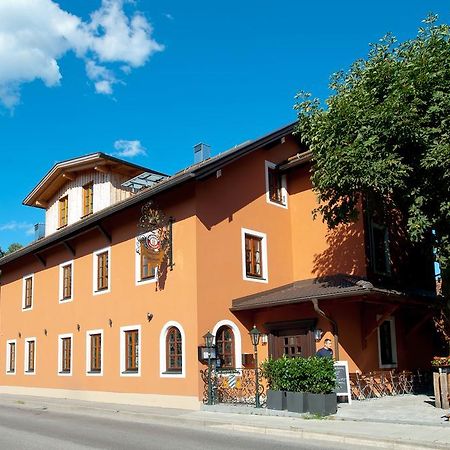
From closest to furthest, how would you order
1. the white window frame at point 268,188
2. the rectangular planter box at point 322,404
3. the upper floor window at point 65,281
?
the rectangular planter box at point 322,404
the white window frame at point 268,188
the upper floor window at point 65,281

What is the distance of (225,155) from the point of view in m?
15.9

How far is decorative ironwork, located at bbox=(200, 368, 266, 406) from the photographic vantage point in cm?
1487

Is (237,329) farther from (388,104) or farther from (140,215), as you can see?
(388,104)

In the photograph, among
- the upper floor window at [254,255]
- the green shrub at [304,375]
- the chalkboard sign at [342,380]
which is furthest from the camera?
the upper floor window at [254,255]

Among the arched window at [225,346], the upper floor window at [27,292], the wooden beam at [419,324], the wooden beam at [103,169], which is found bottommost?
the arched window at [225,346]

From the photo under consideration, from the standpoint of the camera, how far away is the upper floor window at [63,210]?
23984mm

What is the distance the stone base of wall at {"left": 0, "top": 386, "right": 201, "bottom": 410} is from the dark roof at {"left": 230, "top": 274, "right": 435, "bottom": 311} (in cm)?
291

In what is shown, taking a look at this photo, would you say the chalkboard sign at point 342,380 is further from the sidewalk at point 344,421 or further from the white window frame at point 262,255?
the white window frame at point 262,255

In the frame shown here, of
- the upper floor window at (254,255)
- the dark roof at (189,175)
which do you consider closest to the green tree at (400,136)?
the dark roof at (189,175)

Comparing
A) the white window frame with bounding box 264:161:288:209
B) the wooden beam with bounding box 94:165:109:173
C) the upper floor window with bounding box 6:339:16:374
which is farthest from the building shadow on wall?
the upper floor window with bounding box 6:339:16:374

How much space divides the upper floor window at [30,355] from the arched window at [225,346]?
33.8 feet

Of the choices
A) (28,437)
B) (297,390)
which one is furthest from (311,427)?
(28,437)

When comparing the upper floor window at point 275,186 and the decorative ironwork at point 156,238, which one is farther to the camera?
the upper floor window at point 275,186

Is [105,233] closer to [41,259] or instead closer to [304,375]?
[41,259]
